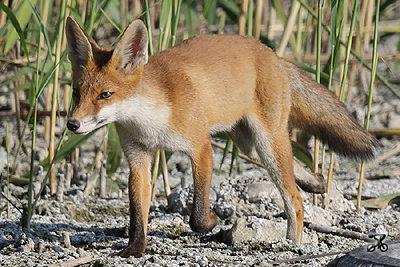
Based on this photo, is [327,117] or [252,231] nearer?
[252,231]

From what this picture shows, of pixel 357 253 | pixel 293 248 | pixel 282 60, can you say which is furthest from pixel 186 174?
pixel 357 253

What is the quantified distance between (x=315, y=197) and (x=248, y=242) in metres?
1.29

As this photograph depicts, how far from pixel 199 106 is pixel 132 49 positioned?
2.10 feet

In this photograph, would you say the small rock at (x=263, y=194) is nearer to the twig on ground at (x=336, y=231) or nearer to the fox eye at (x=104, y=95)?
the twig on ground at (x=336, y=231)

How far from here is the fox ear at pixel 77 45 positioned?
11.4 ft

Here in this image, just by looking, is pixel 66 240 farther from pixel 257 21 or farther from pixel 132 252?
pixel 257 21

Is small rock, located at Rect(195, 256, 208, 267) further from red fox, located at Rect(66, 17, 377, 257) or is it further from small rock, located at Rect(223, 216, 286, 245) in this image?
small rock, located at Rect(223, 216, 286, 245)

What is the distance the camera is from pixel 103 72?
3420 millimetres

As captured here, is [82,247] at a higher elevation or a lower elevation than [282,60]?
lower

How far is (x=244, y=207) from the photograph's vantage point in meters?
4.74

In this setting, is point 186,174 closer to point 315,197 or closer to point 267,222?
point 315,197

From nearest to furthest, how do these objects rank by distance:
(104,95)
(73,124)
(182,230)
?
(73,124)
(104,95)
(182,230)

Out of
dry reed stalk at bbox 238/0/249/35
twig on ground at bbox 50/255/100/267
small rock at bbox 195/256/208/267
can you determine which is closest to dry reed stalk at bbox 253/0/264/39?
dry reed stalk at bbox 238/0/249/35

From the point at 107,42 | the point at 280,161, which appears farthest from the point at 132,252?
the point at 107,42
